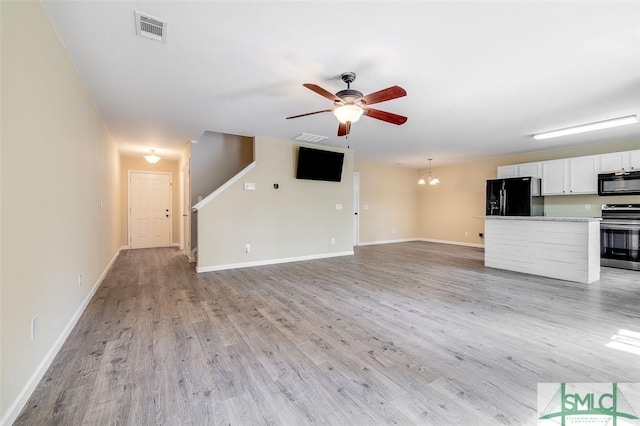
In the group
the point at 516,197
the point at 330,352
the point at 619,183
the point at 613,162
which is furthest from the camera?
the point at 516,197

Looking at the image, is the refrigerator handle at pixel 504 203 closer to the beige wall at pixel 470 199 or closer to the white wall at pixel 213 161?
the beige wall at pixel 470 199

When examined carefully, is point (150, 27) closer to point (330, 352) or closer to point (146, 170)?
point (330, 352)

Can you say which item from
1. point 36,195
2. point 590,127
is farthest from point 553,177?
point 36,195

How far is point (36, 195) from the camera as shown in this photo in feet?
5.68

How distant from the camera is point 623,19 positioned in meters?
1.98

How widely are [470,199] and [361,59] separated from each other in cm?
691

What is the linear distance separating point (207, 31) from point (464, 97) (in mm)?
3034

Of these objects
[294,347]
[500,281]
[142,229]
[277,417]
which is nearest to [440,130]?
[500,281]

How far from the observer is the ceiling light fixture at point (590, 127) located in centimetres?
404

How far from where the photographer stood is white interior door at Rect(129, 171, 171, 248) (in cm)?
713

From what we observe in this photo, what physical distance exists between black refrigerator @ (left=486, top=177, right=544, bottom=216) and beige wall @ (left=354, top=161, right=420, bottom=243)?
110 inches

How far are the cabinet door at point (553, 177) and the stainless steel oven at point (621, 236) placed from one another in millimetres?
842

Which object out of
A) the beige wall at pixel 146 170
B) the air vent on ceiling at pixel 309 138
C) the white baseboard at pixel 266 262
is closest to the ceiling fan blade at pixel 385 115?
the air vent on ceiling at pixel 309 138

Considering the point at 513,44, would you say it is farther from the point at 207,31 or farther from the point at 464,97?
the point at 207,31
